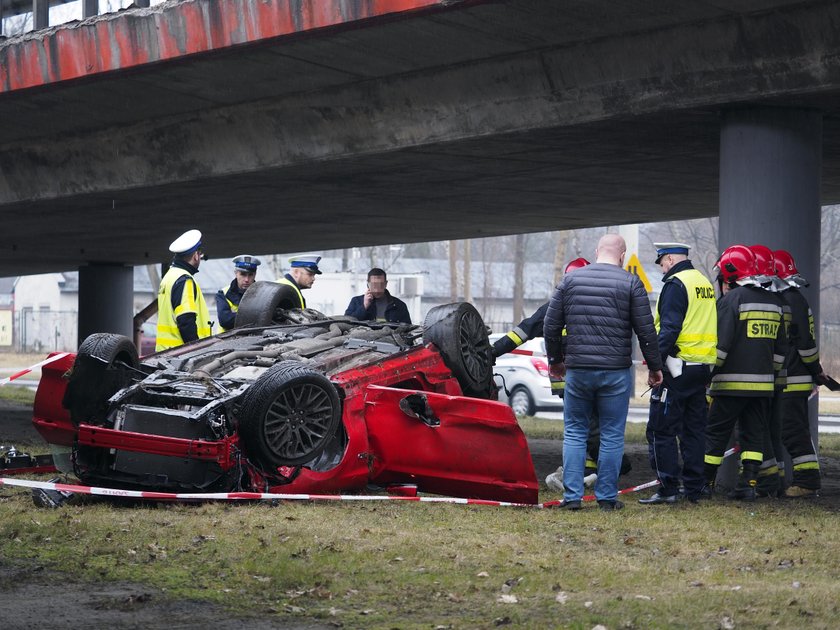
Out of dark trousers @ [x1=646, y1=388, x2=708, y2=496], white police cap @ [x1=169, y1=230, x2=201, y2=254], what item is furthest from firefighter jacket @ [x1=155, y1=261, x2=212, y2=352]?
dark trousers @ [x1=646, y1=388, x2=708, y2=496]

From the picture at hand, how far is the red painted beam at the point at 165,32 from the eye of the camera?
418 inches

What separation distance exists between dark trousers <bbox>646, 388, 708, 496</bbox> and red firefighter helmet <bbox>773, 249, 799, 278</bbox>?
4.06 feet

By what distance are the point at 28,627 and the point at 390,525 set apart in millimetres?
2959

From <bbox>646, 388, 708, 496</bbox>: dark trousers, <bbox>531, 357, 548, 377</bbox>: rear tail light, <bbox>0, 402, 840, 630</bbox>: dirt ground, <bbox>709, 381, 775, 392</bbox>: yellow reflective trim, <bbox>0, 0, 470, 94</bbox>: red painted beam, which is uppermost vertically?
<bbox>0, 0, 470, 94</bbox>: red painted beam

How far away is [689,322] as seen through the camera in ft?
31.7

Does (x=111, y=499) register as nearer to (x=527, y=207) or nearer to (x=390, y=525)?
(x=390, y=525)

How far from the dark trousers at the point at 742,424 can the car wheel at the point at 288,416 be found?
9.94 ft

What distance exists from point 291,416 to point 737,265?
12.1 feet

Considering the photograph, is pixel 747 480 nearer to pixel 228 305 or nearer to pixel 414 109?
pixel 414 109

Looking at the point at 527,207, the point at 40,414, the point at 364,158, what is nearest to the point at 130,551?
the point at 40,414

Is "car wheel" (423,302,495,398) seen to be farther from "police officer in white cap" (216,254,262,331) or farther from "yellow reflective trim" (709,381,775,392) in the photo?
"police officer in white cap" (216,254,262,331)

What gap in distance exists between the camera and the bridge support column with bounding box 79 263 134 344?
86.2ft

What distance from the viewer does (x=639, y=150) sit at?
13.1m

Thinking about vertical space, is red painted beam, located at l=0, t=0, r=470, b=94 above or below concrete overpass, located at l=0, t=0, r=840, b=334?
above
